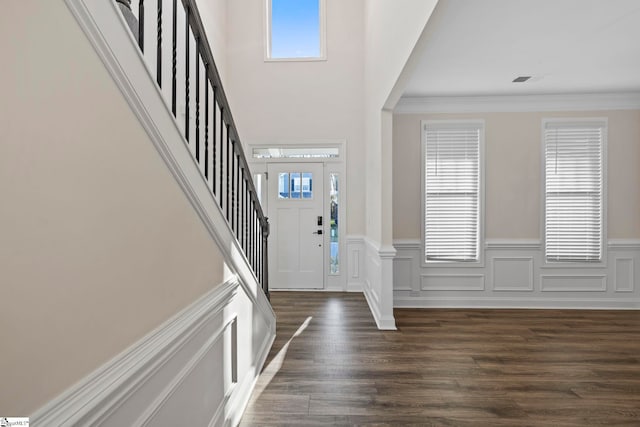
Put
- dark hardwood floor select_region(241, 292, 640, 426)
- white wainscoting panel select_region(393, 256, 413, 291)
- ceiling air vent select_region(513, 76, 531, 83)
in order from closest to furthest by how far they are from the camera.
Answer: dark hardwood floor select_region(241, 292, 640, 426) < ceiling air vent select_region(513, 76, 531, 83) < white wainscoting panel select_region(393, 256, 413, 291)

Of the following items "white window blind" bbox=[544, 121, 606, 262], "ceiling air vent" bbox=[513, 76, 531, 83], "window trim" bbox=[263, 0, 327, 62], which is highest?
"window trim" bbox=[263, 0, 327, 62]

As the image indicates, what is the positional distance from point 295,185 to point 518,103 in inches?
126

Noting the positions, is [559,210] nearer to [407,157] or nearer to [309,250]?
[407,157]

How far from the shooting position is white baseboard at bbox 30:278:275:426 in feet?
2.53

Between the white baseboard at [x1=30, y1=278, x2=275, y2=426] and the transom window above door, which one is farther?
the transom window above door

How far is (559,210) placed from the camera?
4.30 m

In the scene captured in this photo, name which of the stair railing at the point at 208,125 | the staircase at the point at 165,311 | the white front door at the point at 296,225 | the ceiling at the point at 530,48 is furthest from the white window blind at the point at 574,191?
the staircase at the point at 165,311

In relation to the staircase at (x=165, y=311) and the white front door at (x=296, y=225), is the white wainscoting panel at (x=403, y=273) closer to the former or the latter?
the white front door at (x=296, y=225)

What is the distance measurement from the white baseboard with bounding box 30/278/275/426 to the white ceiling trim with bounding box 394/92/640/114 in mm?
3318

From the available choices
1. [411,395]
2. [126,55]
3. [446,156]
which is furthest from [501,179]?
[126,55]

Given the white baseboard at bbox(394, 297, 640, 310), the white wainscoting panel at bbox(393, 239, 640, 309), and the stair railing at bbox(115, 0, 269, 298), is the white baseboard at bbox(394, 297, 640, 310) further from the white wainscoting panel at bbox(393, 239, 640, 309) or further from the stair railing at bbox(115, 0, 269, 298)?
the stair railing at bbox(115, 0, 269, 298)

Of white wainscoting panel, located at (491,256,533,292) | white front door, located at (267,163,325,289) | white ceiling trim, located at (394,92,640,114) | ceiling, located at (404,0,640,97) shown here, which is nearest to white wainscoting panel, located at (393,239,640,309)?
white wainscoting panel, located at (491,256,533,292)

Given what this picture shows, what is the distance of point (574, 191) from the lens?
4277mm

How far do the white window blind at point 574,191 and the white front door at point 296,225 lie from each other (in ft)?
10.1
